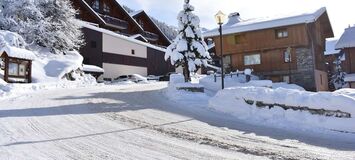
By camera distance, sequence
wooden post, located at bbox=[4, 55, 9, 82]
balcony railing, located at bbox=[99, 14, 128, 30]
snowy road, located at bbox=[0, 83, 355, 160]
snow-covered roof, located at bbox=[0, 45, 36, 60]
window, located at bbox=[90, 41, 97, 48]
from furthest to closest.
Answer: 1. balcony railing, located at bbox=[99, 14, 128, 30]
2. window, located at bbox=[90, 41, 97, 48]
3. wooden post, located at bbox=[4, 55, 9, 82]
4. snow-covered roof, located at bbox=[0, 45, 36, 60]
5. snowy road, located at bbox=[0, 83, 355, 160]

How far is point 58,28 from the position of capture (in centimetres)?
3803

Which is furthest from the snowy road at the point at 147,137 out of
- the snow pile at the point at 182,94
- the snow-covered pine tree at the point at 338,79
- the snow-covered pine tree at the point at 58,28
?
the snow-covered pine tree at the point at 338,79

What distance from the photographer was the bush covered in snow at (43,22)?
116 ft

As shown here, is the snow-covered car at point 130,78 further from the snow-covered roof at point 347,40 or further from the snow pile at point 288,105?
the snow pile at point 288,105

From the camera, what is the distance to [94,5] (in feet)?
176

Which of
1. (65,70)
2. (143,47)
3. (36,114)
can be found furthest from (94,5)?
(36,114)

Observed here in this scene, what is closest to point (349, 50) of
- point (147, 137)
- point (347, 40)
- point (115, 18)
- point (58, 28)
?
point (347, 40)

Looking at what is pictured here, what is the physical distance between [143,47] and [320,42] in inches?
930

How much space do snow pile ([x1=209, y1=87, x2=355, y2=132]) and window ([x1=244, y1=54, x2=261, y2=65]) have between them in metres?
18.1

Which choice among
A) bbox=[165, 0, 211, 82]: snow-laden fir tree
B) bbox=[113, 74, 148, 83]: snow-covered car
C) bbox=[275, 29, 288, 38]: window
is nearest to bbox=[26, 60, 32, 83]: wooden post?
bbox=[165, 0, 211, 82]: snow-laden fir tree

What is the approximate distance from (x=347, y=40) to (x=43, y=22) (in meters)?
26.3

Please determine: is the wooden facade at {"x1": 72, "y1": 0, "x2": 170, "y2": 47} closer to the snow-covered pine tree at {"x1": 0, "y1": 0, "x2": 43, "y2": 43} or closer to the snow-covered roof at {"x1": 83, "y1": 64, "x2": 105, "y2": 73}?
the snow-covered roof at {"x1": 83, "y1": 64, "x2": 105, "y2": 73}

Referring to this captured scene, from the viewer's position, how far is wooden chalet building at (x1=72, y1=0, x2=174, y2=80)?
147 feet

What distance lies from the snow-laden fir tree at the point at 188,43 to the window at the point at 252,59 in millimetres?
6988
